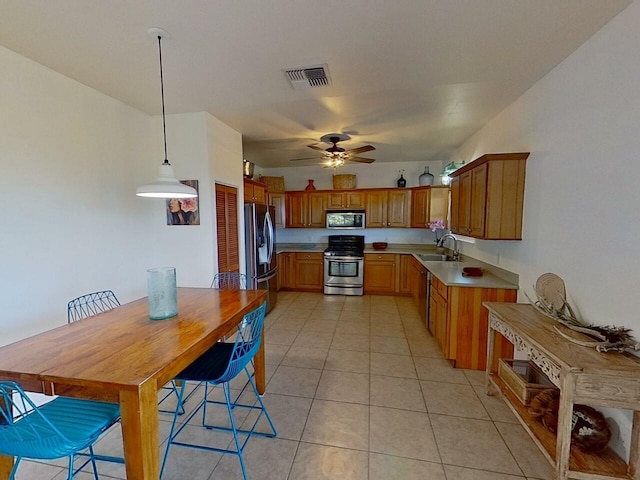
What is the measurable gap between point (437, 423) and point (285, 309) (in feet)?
9.95

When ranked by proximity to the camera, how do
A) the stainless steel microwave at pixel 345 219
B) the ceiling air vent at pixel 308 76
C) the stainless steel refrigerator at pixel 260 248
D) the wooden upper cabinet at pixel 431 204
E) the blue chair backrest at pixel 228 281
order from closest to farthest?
the ceiling air vent at pixel 308 76 < the blue chair backrest at pixel 228 281 < the stainless steel refrigerator at pixel 260 248 < the wooden upper cabinet at pixel 431 204 < the stainless steel microwave at pixel 345 219

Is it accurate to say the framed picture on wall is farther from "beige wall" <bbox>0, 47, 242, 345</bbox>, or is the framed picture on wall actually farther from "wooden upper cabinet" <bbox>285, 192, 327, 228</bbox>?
"wooden upper cabinet" <bbox>285, 192, 327, 228</bbox>

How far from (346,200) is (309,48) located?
13.2ft

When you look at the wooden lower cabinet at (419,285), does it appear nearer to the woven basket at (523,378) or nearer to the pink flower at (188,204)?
the woven basket at (523,378)

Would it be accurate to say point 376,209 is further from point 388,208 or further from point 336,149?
point 336,149

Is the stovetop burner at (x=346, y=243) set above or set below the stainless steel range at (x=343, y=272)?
above

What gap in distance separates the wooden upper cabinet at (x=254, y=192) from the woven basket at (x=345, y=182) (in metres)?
1.71

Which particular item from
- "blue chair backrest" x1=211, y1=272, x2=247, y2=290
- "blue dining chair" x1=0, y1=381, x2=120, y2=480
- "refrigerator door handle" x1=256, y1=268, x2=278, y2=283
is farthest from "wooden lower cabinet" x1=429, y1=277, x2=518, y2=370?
"blue dining chair" x1=0, y1=381, x2=120, y2=480

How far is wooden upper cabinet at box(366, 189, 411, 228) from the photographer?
575cm

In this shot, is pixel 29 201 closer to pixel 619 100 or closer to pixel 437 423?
pixel 437 423

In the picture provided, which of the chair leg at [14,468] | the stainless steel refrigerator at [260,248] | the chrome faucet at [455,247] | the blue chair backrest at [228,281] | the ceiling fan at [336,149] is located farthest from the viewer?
the chrome faucet at [455,247]

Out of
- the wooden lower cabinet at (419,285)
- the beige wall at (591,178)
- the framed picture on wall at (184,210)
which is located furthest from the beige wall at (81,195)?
the beige wall at (591,178)

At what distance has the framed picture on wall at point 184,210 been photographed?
10.8 ft

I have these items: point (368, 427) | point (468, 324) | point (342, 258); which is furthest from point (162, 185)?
point (342, 258)
